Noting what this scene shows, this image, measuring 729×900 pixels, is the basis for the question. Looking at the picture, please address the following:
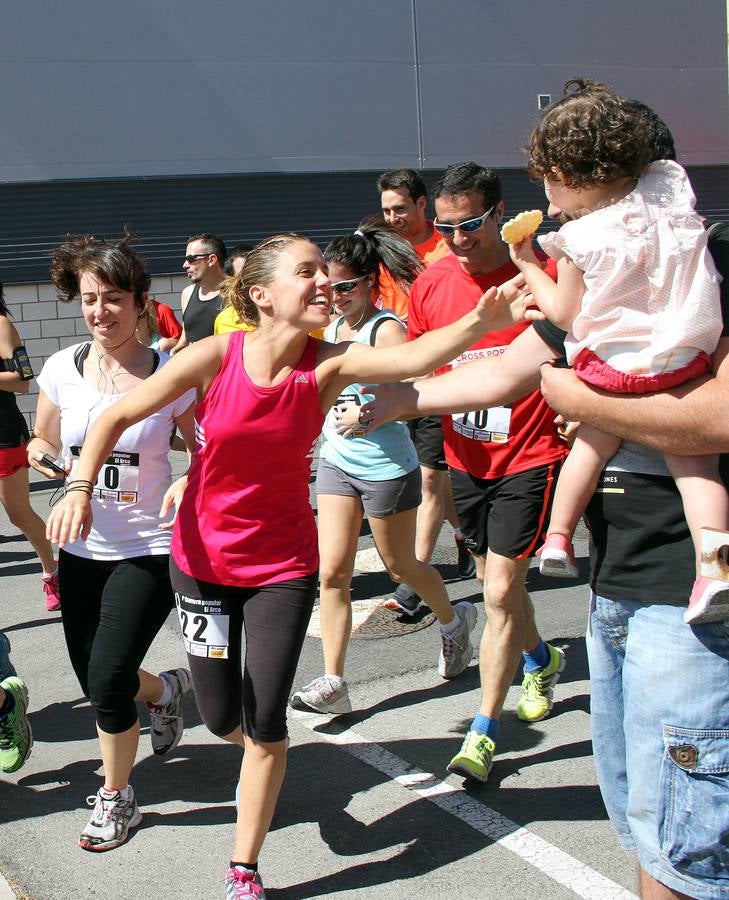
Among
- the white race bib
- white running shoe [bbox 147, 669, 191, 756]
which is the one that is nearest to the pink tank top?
the white race bib

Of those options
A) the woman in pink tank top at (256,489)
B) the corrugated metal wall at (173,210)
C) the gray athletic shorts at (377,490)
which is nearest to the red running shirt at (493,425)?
the gray athletic shorts at (377,490)

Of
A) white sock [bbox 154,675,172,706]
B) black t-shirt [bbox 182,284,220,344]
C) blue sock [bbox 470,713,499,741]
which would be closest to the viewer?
blue sock [bbox 470,713,499,741]

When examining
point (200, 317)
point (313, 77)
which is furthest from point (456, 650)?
point (313, 77)

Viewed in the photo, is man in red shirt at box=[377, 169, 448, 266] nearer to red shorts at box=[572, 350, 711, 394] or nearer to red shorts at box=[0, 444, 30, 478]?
red shorts at box=[0, 444, 30, 478]

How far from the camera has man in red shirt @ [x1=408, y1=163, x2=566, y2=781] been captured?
4414mm

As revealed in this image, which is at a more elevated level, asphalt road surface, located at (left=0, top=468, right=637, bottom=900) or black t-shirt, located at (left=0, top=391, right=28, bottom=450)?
black t-shirt, located at (left=0, top=391, right=28, bottom=450)

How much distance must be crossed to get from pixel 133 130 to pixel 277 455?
10833mm

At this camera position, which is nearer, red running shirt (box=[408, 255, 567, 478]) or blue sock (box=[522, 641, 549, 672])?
red running shirt (box=[408, 255, 567, 478])

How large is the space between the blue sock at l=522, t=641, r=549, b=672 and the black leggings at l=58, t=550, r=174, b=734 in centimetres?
167

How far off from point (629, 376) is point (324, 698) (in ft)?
9.06

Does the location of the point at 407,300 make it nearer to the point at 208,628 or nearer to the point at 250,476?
the point at 250,476

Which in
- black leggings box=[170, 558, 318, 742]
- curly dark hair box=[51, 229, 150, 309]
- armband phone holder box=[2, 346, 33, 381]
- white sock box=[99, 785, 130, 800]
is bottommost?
white sock box=[99, 785, 130, 800]

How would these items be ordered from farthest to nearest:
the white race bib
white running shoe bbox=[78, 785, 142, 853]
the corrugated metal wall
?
1. the corrugated metal wall
2. the white race bib
3. white running shoe bbox=[78, 785, 142, 853]

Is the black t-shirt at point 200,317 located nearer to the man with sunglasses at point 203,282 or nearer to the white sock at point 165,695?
the man with sunglasses at point 203,282
